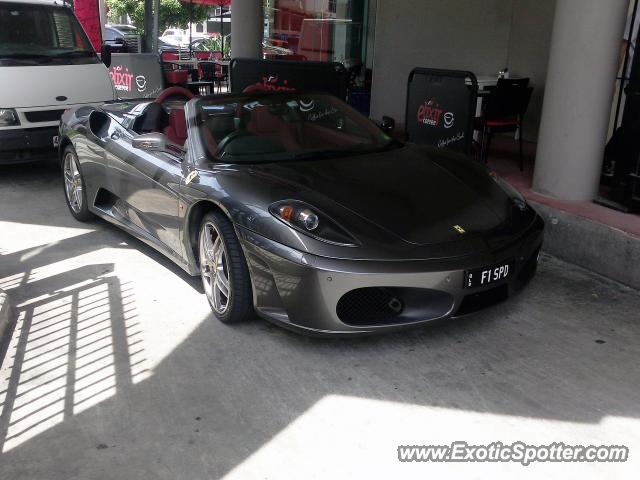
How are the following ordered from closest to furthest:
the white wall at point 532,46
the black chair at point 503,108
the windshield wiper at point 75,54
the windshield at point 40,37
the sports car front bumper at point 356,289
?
1. the sports car front bumper at point 356,289
2. the black chair at point 503,108
3. the windshield at point 40,37
4. the windshield wiper at point 75,54
5. the white wall at point 532,46

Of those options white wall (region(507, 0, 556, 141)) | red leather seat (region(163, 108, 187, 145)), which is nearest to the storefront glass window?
white wall (region(507, 0, 556, 141))

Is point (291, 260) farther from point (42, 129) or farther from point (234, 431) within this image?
point (42, 129)

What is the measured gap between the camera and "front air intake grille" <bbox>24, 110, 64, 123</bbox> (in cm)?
770

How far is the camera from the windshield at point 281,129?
440 cm

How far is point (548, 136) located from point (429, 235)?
261 centimetres

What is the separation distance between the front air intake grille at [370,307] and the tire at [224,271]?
647mm

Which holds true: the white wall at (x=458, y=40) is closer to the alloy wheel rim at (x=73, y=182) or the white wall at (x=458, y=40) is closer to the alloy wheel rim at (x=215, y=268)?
the alloy wheel rim at (x=73, y=182)

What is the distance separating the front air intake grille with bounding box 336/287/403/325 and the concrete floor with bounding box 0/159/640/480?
0.25 meters

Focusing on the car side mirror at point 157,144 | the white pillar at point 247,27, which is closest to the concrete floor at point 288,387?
the car side mirror at point 157,144

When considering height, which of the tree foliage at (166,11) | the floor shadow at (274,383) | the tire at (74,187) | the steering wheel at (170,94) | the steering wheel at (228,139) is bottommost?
the floor shadow at (274,383)

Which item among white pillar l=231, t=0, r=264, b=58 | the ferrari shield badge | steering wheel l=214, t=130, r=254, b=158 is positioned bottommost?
the ferrari shield badge

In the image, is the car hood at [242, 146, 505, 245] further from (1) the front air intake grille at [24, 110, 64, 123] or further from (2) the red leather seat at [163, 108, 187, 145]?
(1) the front air intake grille at [24, 110, 64, 123]

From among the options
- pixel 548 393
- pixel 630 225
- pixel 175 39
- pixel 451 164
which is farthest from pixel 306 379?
pixel 175 39

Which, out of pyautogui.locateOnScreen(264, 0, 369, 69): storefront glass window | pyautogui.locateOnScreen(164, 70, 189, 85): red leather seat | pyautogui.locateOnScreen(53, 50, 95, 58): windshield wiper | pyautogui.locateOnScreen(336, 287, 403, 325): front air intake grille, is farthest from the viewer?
pyautogui.locateOnScreen(264, 0, 369, 69): storefront glass window
